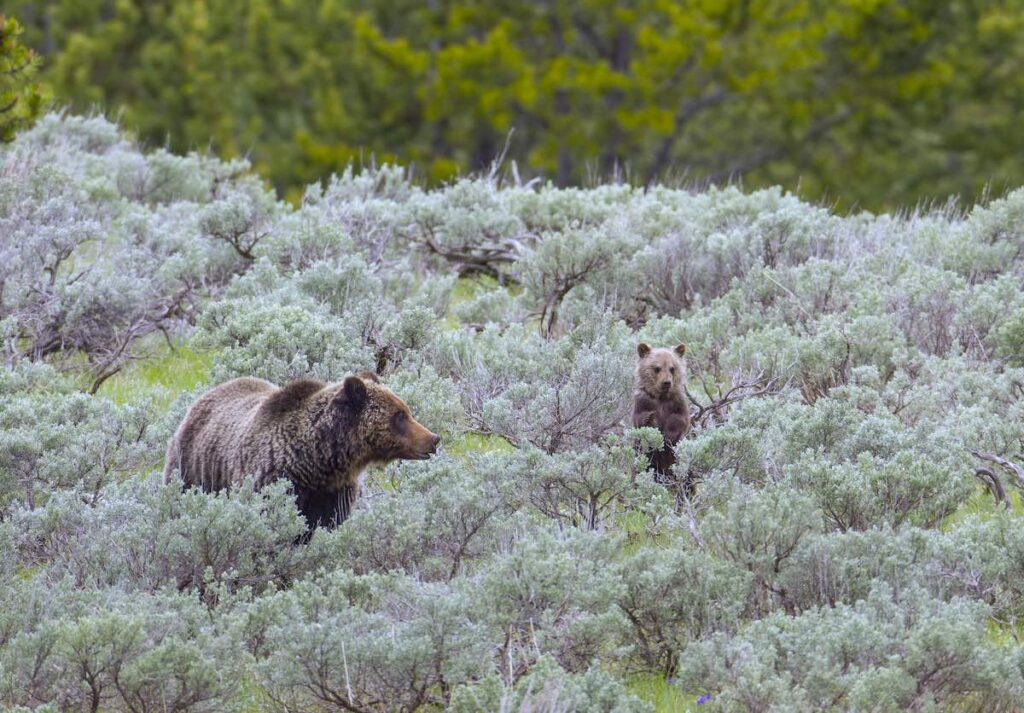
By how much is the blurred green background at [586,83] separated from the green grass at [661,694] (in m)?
25.9

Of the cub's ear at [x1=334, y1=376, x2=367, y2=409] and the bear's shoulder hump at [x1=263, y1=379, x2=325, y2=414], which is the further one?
the bear's shoulder hump at [x1=263, y1=379, x2=325, y2=414]

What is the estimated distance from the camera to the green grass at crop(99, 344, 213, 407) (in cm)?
980

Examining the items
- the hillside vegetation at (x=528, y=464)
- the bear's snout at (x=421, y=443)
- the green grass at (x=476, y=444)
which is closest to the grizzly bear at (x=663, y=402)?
the hillside vegetation at (x=528, y=464)

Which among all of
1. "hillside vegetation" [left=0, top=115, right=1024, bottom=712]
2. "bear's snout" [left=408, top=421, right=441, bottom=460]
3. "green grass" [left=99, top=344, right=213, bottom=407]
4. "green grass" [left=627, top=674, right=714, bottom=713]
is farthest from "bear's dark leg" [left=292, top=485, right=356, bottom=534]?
"green grass" [left=99, top=344, right=213, bottom=407]

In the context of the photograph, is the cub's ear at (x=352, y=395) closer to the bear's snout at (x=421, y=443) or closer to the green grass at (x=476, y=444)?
the bear's snout at (x=421, y=443)

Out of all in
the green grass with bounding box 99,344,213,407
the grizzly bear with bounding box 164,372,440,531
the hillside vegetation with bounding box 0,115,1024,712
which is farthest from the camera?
the green grass with bounding box 99,344,213,407

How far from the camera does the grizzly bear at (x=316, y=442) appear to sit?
7465mm

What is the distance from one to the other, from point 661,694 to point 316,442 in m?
2.18

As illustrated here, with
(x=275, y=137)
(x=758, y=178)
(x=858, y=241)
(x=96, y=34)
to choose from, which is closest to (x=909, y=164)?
(x=758, y=178)

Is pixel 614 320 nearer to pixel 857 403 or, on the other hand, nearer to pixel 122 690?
pixel 857 403

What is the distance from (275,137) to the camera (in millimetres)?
32688

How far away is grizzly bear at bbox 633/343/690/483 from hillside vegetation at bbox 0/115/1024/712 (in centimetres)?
10

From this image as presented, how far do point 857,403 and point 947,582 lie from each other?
236cm

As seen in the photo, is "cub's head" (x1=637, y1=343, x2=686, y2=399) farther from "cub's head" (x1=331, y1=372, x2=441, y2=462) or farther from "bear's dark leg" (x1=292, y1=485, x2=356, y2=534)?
"bear's dark leg" (x1=292, y1=485, x2=356, y2=534)
